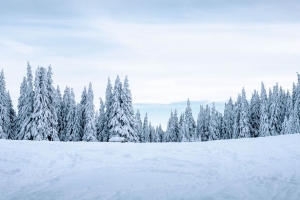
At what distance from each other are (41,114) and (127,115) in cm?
1273

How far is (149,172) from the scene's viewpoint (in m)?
11.3

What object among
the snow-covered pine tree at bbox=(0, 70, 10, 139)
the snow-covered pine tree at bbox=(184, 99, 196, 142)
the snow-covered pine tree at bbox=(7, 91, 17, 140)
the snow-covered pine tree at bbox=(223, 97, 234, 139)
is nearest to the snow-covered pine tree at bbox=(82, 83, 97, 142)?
the snow-covered pine tree at bbox=(7, 91, 17, 140)

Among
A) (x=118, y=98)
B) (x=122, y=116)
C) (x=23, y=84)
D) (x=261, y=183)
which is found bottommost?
(x=261, y=183)

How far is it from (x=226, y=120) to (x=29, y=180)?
81263mm

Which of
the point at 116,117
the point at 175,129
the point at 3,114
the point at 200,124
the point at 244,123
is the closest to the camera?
the point at 116,117

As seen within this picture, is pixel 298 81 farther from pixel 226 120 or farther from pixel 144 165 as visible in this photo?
pixel 144 165

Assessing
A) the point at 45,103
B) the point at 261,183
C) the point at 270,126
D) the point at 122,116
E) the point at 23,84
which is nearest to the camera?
the point at 261,183

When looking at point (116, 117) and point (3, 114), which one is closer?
point (116, 117)

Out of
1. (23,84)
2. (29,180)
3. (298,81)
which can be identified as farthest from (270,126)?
(29,180)

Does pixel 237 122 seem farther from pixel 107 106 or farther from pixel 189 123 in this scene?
pixel 107 106

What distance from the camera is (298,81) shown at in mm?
56125

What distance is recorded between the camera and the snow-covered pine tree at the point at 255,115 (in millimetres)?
67938

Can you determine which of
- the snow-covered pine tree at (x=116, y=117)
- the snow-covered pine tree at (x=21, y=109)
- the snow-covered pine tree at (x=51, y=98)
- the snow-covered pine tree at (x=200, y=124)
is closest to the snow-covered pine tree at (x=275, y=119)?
the snow-covered pine tree at (x=200, y=124)

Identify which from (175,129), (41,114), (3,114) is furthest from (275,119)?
(3,114)
